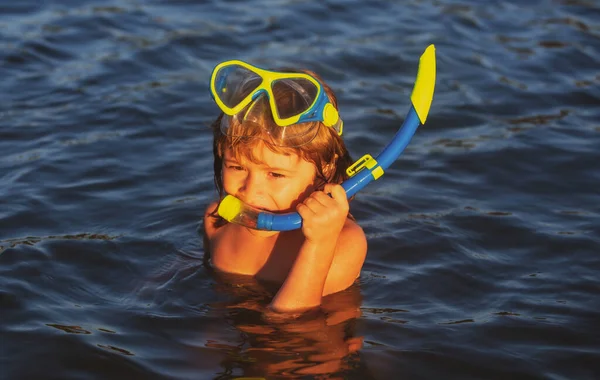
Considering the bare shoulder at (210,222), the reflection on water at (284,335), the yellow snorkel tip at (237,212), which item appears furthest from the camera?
the bare shoulder at (210,222)

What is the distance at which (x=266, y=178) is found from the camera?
4.33m

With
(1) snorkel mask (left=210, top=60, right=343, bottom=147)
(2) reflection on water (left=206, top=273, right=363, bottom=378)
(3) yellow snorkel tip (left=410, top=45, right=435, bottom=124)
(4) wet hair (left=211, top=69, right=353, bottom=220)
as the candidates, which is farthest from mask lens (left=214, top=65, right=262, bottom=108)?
(2) reflection on water (left=206, top=273, right=363, bottom=378)

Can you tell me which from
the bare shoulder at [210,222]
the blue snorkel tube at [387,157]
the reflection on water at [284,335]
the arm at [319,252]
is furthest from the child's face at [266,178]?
the bare shoulder at [210,222]

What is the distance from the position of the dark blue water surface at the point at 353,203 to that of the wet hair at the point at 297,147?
2.04ft

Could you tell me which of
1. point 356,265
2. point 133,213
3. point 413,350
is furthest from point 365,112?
point 413,350

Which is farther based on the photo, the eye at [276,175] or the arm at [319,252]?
the eye at [276,175]

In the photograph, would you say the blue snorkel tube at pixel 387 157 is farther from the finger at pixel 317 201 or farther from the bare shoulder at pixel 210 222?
the bare shoulder at pixel 210 222

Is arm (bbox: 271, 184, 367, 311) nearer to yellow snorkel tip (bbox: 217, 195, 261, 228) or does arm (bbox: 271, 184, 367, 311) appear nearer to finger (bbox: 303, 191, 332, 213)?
finger (bbox: 303, 191, 332, 213)

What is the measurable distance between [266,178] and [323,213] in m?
0.39

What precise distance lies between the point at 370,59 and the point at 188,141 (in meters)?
2.35

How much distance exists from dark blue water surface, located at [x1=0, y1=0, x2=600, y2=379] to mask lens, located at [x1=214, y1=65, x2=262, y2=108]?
0.96 meters

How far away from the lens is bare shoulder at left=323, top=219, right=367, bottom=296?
455 cm

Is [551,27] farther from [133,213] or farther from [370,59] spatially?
[133,213]

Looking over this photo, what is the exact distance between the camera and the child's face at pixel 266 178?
14.1 ft
